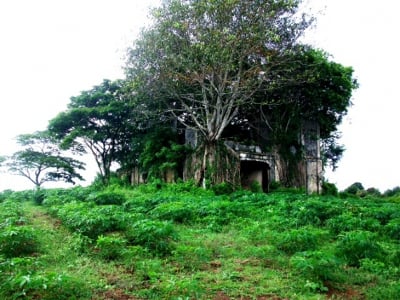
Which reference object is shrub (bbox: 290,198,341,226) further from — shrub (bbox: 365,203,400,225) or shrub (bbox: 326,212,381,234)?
shrub (bbox: 365,203,400,225)

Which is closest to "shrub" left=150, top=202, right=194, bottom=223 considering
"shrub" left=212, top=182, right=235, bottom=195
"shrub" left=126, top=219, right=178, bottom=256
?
"shrub" left=126, top=219, right=178, bottom=256

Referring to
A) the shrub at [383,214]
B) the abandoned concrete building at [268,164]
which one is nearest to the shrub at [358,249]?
the shrub at [383,214]

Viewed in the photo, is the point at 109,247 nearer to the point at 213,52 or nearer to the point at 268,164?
the point at 213,52

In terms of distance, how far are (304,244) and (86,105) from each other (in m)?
22.4

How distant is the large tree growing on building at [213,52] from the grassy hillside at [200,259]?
8.60 metres

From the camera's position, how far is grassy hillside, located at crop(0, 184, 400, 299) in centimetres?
565

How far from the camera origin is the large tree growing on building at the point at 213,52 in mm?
16719

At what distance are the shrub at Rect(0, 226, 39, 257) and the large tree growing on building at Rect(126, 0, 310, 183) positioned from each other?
1115 centimetres

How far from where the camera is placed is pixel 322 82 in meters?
22.8

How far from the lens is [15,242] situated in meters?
7.18

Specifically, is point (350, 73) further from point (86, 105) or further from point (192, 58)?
point (86, 105)

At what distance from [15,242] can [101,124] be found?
19.5 metres

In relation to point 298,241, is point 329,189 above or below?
above

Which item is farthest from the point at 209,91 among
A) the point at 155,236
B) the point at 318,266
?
the point at 318,266
